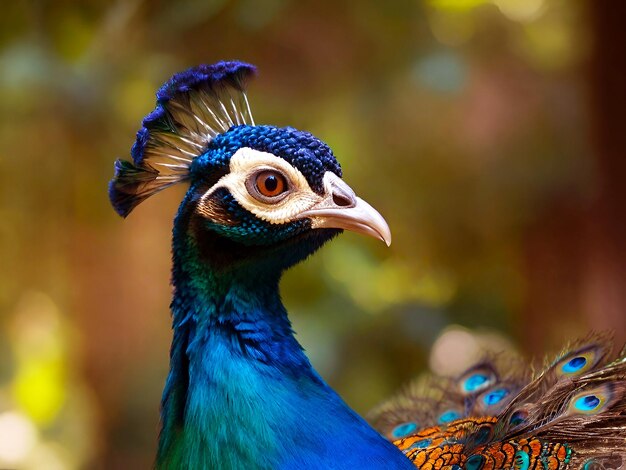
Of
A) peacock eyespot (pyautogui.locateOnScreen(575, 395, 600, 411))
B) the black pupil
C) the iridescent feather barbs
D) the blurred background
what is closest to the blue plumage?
the black pupil

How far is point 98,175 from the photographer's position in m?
2.55

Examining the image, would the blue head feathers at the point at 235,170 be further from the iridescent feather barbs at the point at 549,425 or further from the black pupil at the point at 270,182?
the iridescent feather barbs at the point at 549,425

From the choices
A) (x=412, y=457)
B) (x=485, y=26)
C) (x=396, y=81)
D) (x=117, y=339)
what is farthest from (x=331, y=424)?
(x=485, y=26)

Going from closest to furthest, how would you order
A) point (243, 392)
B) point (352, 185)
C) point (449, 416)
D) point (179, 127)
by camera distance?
point (243, 392)
point (179, 127)
point (449, 416)
point (352, 185)

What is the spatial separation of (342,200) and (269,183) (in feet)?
0.34

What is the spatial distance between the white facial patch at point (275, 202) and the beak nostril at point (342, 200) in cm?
2

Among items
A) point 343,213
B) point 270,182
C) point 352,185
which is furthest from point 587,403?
point 352,185

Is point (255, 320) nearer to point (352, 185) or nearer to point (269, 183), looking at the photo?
point (269, 183)

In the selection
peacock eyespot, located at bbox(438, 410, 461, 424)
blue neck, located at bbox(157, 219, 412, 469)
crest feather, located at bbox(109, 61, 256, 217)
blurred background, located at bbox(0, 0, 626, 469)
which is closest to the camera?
blue neck, located at bbox(157, 219, 412, 469)

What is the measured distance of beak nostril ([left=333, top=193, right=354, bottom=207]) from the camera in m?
1.08

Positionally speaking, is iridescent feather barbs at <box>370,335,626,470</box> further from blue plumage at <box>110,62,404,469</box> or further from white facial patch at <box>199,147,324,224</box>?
white facial patch at <box>199,147,324,224</box>

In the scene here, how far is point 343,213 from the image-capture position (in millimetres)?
1065

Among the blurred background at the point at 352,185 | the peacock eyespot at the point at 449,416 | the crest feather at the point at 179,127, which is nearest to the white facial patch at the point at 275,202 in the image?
the crest feather at the point at 179,127

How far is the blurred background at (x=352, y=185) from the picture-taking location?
2.46m
